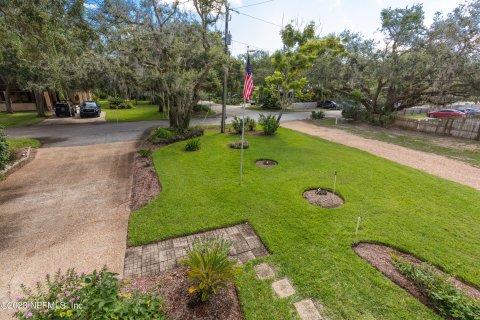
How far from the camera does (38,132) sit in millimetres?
13391

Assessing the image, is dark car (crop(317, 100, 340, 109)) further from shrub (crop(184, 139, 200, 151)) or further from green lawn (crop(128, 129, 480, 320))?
shrub (crop(184, 139, 200, 151))

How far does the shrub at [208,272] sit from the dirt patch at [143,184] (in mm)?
3125

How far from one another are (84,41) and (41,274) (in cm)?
651

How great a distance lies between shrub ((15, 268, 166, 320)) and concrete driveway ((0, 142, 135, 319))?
1272 millimetres

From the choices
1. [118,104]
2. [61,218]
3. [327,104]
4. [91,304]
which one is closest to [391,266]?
[91,304]

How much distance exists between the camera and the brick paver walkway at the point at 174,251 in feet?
12.0

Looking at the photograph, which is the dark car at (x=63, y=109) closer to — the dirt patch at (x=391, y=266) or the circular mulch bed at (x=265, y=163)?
the circular mulch bed at (x=265, y=163)

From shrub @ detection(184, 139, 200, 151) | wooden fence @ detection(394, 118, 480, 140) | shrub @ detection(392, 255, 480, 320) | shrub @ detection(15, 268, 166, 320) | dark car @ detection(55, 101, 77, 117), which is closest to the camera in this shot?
shrub @ detection(15, 268, 166, 320)

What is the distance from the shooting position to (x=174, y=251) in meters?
4.04

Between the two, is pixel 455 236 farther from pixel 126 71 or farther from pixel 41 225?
pixel 126 71

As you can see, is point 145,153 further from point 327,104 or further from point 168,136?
point 327,104

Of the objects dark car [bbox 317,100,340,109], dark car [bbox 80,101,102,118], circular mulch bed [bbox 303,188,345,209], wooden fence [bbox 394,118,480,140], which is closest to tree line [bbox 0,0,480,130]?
wooden fence [bbox 394,118,480,140]

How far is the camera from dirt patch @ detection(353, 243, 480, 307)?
10.5 feet

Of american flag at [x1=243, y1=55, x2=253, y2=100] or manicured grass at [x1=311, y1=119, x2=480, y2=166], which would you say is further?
manicured grass at [x1=311, y1=119, x2=480, y2=166]
